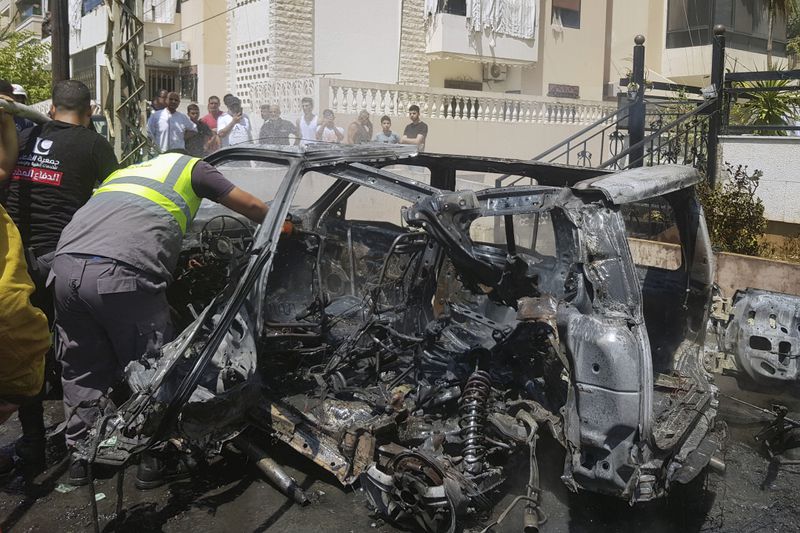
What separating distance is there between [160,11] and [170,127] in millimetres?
13388

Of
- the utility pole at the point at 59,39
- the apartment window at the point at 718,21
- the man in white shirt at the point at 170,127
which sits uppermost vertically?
the apartment window at the point at 718,21

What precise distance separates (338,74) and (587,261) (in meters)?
16.8

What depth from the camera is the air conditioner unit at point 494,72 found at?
80.1ft

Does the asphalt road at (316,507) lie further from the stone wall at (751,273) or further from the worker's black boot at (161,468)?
the stone wall at (751,273)

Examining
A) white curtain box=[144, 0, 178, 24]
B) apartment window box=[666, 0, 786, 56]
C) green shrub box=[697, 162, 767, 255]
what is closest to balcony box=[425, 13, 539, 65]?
apartment window box=[666, 0, 786, 56]

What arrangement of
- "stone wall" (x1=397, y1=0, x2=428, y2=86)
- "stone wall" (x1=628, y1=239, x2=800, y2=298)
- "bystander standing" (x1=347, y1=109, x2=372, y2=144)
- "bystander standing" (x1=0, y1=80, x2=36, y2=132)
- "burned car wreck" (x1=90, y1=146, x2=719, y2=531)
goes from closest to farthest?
"burned car wreck" (x1=90, y1=146, x2=719, y2=531), "bystander standing" (x1=0, y1=80, x2=36, y2=132), "stone wall" (x1=628, y1=239, x2=800, y2=298), "bystander standing" (x1=347, y1=109, x2=372, y2=144), "stone wall" (x1=397, y1=0, x2=428, y2=86)

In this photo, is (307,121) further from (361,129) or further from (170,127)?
(170,127)

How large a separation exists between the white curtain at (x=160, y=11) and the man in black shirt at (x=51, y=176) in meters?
19.4

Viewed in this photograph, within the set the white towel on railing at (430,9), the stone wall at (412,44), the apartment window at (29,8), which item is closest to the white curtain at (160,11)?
the stone wall at (412,44)

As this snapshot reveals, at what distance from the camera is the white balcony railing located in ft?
→ 47.7

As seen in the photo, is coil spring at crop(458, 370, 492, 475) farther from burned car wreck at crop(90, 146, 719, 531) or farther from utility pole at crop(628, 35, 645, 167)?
utility pole at crop(628, 35, 645, 167)

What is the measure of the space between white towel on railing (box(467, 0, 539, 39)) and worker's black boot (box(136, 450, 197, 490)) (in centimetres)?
2048

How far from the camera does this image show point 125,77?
9508mm

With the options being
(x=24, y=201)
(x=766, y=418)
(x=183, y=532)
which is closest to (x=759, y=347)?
A: (x=766, y=418)
